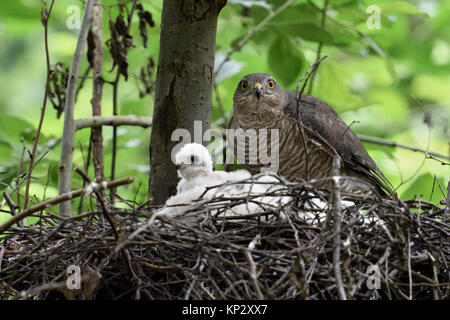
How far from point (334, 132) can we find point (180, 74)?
3.76 feet

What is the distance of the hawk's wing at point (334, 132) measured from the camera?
3734 mm

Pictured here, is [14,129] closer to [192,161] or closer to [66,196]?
[192,161]

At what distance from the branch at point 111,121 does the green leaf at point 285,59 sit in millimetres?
1139

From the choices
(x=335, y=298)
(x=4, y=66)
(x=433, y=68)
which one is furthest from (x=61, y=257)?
(x=4, y=66)

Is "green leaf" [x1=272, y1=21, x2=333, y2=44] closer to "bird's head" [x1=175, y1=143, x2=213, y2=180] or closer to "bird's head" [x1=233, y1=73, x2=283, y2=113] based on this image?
"bird's head" [x1=233, y1=73, x2=283, y2=113]

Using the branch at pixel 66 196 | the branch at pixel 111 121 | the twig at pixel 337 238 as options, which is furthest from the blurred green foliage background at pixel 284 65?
the branch at pixel 66 196

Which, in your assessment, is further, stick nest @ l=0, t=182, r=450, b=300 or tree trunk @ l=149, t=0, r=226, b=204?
tree trunk @ l=149, t=0, r=226, b=204

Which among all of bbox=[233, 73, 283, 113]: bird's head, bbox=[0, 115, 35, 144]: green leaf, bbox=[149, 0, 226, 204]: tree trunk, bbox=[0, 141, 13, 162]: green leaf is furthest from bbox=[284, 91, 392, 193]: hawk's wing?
bbox=[0, 141, 13, 162]: green leaf

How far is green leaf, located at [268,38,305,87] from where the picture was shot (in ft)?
14.1

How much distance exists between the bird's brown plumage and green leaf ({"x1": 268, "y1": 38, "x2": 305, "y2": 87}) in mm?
368

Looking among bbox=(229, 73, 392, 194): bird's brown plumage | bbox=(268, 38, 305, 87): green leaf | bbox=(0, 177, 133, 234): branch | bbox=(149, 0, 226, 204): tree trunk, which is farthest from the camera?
bbox=(268, 38, 305, 87): green leaf

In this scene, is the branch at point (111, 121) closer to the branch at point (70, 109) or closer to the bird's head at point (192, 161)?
the branch at point (70, 109)

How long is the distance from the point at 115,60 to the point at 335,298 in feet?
6.96
